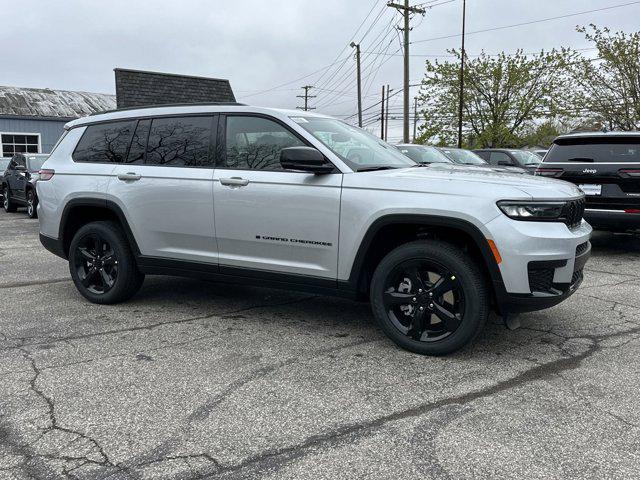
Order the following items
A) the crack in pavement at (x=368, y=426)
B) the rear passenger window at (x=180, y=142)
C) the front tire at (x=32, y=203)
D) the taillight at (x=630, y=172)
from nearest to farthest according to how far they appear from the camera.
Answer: the crack in pavement at (x=368, y=426), the rear passenger window at (x=180, y=142), the taillight at (x=630, y=172), the front tire at (x=32, y=203)

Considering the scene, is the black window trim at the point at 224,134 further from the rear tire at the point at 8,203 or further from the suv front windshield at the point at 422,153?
the rear tire at the point at 8,203

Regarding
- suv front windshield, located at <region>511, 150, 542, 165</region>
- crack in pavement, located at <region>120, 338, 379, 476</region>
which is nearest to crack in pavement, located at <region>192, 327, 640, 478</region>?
crack in pavement, located at <region>120, 338, 379, 476</region>

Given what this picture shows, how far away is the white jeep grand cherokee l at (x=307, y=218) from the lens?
3818mm

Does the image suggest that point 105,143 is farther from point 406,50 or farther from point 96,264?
point 406,50

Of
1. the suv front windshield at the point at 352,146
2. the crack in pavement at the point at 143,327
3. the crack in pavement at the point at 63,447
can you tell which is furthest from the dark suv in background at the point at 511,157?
the crack in pavement at the point at 63,447

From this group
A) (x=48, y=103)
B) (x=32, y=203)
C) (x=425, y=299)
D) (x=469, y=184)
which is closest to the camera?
(x=469, y=184)

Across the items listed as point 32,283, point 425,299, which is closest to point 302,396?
point 425,299

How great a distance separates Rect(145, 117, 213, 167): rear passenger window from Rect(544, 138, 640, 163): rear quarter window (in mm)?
5430

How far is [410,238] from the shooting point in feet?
14.0

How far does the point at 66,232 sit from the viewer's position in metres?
5.79

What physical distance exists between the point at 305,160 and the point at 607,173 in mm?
5352

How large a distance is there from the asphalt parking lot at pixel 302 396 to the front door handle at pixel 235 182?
117 centimetres

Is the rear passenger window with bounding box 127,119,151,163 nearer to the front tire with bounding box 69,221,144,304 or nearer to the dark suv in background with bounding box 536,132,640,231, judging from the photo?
the front tire with bounding box 69,221,144,304

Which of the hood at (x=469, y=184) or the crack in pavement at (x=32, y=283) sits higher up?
the hood at (x=469, y=184)
